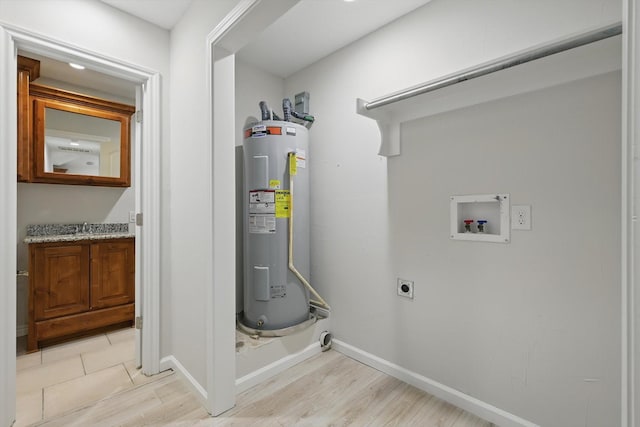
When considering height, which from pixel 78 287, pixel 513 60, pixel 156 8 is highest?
pixel 156 8

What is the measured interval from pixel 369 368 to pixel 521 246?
4.18ft

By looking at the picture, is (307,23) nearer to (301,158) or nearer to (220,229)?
(301,158)

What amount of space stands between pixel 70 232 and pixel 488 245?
354 cm

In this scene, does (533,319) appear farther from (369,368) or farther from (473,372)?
(369,368)

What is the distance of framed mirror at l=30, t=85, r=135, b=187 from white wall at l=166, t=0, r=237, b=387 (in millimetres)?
1497

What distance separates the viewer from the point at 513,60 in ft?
3.97

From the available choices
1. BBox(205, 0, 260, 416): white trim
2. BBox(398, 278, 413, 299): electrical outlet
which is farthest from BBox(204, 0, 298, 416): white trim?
BBox(398, 278, 413, 299): electrical outlet

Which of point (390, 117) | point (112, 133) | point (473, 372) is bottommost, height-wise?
point (473, 372)

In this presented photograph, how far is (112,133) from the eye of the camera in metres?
3.03

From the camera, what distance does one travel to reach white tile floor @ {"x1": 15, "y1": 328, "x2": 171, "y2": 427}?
1.62 meters

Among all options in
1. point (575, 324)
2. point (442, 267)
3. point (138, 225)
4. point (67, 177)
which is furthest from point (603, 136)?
point (67, 177)

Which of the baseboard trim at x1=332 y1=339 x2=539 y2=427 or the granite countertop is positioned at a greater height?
the granite countertop

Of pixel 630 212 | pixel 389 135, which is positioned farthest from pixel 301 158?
pixel 630 212

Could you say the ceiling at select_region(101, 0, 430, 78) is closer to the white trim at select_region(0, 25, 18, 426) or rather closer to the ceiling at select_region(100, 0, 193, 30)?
the ceiling at select_region(100, 0, 193, 30)
